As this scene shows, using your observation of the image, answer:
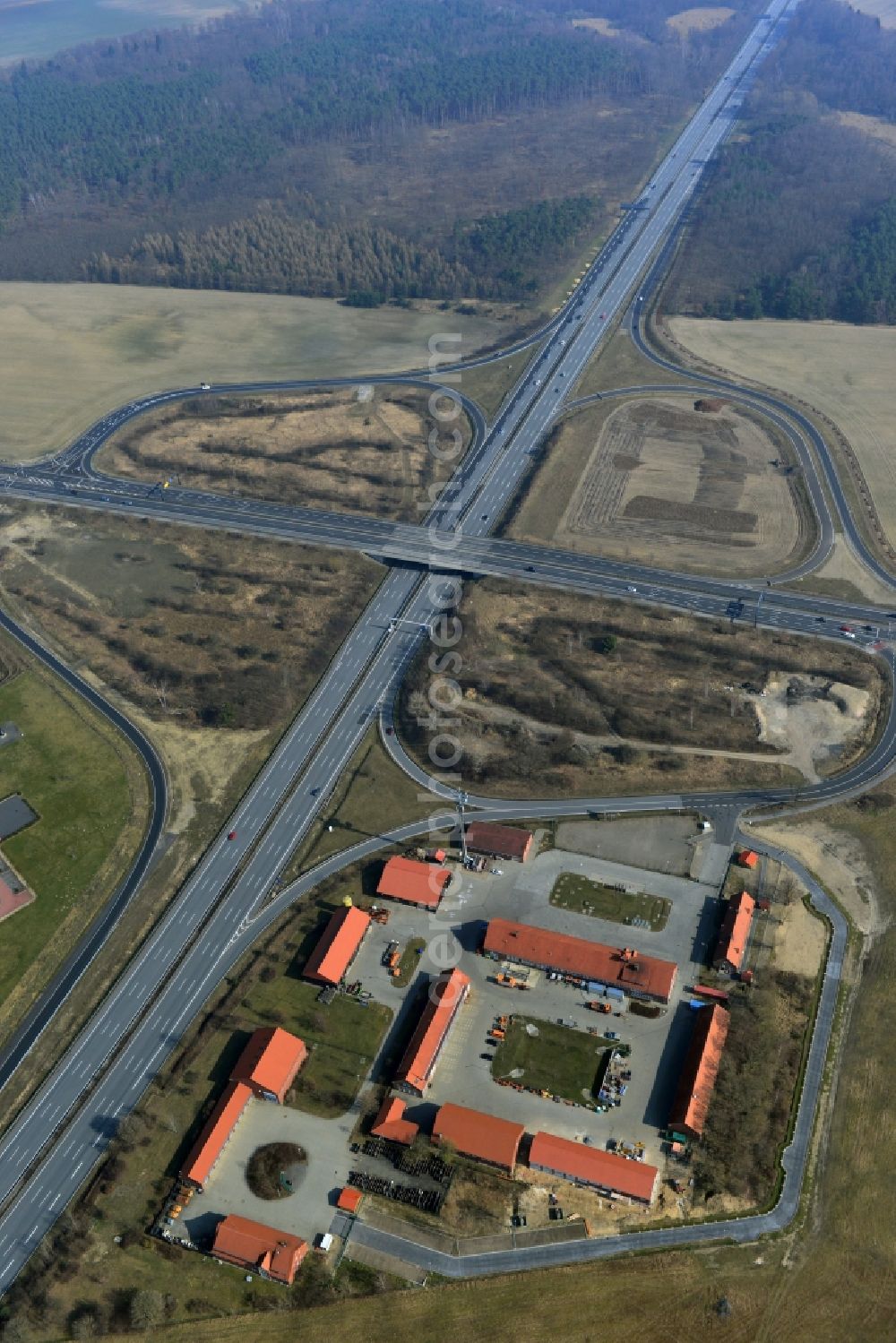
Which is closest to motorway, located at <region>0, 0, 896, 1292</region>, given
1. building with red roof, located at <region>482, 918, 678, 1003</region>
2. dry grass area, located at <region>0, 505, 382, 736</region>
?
dry grass area, located at <region>0, 505, 382, 736</region>

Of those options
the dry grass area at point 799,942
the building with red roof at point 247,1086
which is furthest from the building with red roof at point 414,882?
the dry grass area at point 799,942

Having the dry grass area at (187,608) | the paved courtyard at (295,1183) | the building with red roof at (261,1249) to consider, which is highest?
the dry grass area at (187,608)

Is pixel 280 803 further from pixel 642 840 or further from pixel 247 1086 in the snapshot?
pixel 642 840

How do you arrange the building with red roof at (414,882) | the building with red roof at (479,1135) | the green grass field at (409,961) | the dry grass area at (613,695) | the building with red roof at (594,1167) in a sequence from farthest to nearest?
the dry grass area at (613,695) < the building with red roof at (414,882) < the green grass field at (409,961) < the building with red roof at (479,1135) < the building with red roof at (594,1167)

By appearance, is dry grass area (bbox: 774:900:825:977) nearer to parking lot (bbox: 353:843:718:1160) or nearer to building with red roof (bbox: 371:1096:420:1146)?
parking lot (bbox: 353:843:718:1160)

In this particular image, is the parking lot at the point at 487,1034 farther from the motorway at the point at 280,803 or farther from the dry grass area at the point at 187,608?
the dry grass area at the point at 187,608

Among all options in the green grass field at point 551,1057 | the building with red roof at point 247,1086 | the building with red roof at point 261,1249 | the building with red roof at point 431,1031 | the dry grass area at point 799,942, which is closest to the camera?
the building with red roof at point 261,1249

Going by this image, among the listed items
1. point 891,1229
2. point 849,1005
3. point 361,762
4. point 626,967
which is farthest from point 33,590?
point 891,1229
